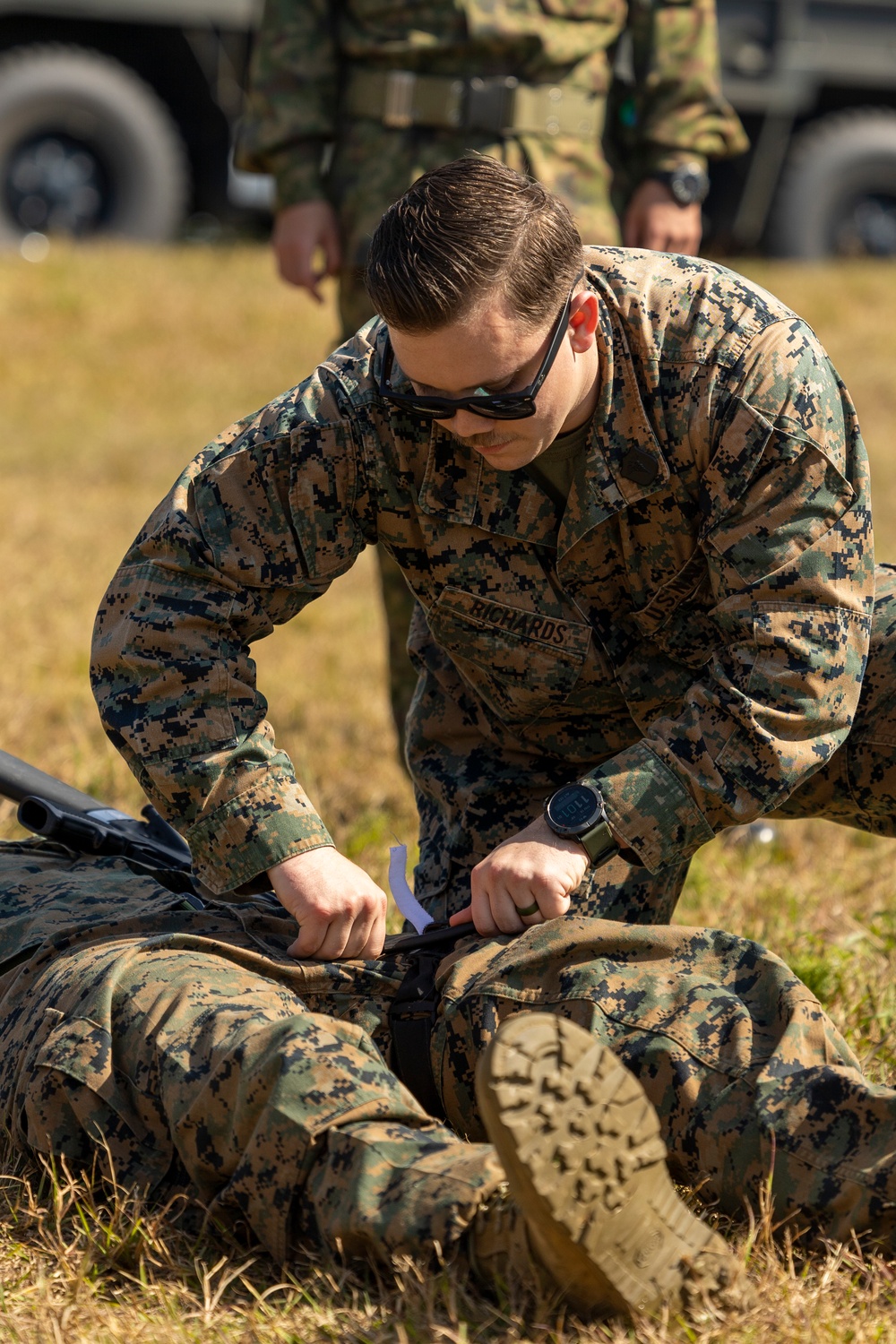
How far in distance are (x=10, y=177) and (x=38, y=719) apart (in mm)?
7442

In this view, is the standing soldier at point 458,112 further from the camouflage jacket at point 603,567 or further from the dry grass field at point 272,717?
the camouflage jacket at point 603,567

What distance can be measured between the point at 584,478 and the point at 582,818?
54 cm

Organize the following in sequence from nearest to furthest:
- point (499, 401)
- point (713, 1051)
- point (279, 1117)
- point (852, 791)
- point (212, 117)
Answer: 1. point (279, 1117)
2. point (713, 1051)
3. point (499, 401)
4. point (852, 791)
5. point (212, 117)

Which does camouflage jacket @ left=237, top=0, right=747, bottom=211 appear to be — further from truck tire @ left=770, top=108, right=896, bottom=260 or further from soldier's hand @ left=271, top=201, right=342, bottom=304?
truck tire @ left=770, top=108, right=896, bottom=260

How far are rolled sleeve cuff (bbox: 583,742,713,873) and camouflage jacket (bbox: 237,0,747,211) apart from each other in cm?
192

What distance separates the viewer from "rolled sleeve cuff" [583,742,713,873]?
2.29 meters

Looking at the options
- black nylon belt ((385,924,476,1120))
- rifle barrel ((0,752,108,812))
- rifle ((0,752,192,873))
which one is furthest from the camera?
rifle barrel ((0,752,108,812))

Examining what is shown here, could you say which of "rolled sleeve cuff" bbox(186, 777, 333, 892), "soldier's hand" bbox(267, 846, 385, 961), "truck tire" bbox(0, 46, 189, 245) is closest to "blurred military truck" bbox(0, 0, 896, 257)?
"truck tire" bbox(0, 46, 189, 245)

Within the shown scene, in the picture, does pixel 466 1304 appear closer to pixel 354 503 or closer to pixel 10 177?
pixel 354 503

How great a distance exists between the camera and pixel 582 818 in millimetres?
2256

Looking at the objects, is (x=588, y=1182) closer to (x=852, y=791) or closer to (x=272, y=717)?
(x=852, y=791)

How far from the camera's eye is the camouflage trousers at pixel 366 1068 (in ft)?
6.32

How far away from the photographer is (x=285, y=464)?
2459 mm

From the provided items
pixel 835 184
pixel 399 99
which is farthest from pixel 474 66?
pixel 835 184
